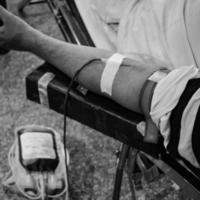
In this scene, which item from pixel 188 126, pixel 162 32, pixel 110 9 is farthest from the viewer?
pixel 110 9

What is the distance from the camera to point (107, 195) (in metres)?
1.66

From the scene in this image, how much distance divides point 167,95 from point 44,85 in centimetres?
35

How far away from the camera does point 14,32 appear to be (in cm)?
123

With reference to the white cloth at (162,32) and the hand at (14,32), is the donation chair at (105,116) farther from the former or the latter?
the white cloth at (162,32)

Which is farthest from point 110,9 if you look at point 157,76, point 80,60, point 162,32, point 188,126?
point 188,126

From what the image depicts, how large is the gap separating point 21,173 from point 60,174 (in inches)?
5.7

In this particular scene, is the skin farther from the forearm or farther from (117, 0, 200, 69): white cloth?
(117, 0, 200, 69): white cloth

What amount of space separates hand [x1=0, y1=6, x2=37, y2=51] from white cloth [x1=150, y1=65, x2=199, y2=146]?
0.42m

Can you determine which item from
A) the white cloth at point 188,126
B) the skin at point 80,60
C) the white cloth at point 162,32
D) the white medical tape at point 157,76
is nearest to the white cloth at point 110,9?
the white cloth at point 162,32

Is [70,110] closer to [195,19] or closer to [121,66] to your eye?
[121,66]

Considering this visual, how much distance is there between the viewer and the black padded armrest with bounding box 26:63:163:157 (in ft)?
3.52

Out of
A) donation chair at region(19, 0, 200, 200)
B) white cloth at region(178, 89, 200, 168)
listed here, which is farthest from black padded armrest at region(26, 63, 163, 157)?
white cloth at region(178, 89, 200, 168)

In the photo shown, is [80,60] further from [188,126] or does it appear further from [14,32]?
[188,126]

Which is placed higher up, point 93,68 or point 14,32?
point 14,32
